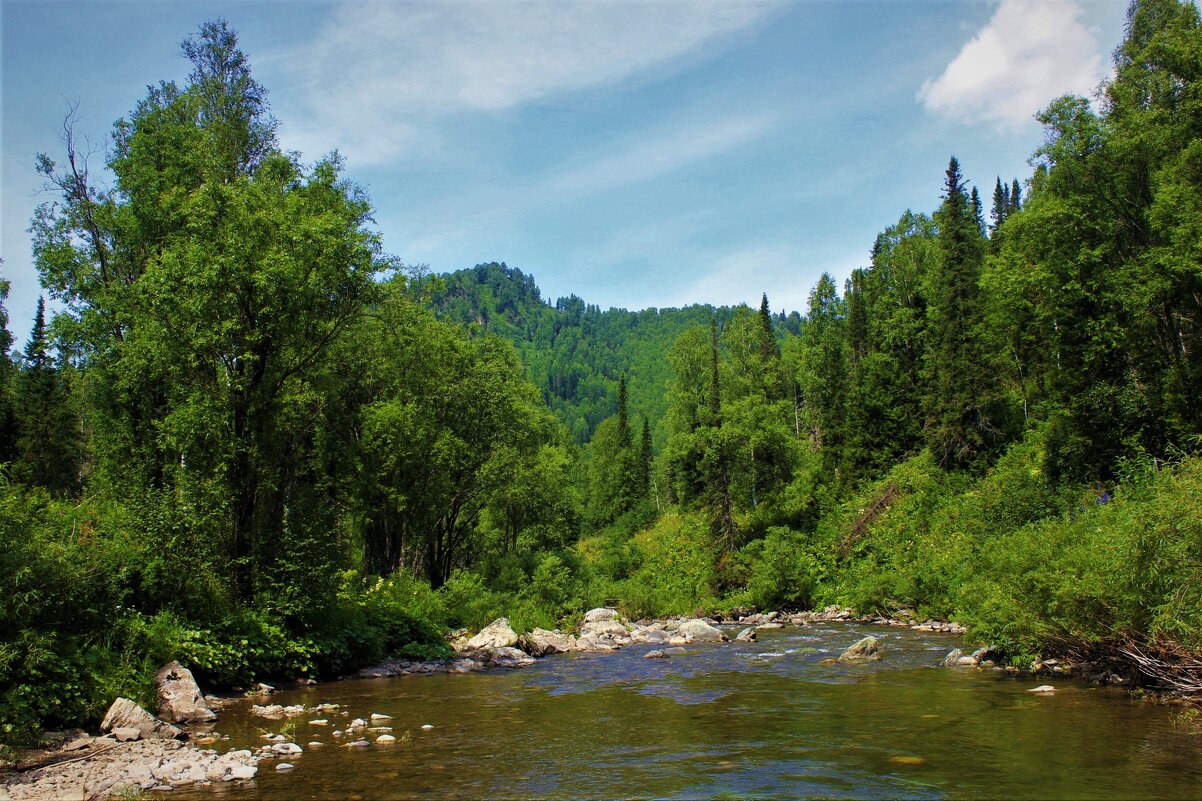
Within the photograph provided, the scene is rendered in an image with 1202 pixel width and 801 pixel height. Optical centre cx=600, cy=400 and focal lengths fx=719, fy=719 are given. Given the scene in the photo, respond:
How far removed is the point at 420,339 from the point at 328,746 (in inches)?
936

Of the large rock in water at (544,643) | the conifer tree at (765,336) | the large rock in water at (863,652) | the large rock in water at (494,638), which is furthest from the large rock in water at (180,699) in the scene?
the conifer tree at (765,336)

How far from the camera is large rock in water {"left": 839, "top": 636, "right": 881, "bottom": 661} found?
68.3 ft

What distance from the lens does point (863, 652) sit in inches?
834

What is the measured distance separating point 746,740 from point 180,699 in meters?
10.3

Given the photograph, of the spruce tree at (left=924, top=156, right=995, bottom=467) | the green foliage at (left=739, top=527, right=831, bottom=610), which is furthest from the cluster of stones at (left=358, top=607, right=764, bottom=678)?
the spruce tree at (left=924, top=156, right=995, bottom=467)

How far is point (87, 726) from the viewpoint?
1177 cm

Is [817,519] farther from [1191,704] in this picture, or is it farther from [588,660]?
[1191,704]

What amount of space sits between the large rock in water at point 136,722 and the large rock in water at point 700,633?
20090 mm

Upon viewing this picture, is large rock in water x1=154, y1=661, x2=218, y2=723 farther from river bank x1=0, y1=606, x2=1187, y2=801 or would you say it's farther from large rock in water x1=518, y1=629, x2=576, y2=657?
large rock in water x1=518, y1=629, x2=576, y2=657

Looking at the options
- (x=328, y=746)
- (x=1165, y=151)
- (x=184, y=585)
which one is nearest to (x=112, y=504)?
(x=184, y=585)

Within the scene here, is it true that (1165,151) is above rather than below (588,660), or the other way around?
above

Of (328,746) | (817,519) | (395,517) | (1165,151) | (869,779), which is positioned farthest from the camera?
(817,519)

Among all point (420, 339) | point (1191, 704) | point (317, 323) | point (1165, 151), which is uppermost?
point (1165, 151)

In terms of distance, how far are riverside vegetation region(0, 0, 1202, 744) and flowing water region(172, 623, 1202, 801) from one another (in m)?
2.26
